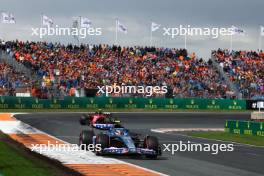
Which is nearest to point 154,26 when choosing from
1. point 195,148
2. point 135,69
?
point 135,69

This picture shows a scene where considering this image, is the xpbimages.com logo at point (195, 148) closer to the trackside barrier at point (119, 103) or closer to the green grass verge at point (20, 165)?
the green grass verge at point (20, 165)

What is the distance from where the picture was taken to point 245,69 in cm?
7050

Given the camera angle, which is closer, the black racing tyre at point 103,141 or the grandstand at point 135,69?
the black racing tyre at point 103,141

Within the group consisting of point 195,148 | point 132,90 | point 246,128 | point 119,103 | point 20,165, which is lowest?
point 195,148

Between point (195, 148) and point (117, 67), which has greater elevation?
point (117, 67)

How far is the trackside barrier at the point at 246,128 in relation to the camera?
3447 cm

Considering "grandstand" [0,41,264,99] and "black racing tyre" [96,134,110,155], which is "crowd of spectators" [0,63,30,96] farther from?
"black racing tyre" [96,134,110,155]

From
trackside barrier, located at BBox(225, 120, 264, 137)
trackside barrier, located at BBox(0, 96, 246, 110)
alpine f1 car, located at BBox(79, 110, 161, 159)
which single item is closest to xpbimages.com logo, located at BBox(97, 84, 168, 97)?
trackside barrier, located at BBox(0, 96, 246, 110)

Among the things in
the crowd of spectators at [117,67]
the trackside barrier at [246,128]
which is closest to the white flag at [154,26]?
the crowd of spectators at [117,67]

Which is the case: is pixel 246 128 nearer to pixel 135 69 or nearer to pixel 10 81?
pixel 10 81

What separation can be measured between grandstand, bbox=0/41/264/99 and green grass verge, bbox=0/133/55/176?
38.9 metres

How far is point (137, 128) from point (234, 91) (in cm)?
3130

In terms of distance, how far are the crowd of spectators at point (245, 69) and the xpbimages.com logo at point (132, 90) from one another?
997 cm

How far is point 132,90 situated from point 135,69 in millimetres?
4543
